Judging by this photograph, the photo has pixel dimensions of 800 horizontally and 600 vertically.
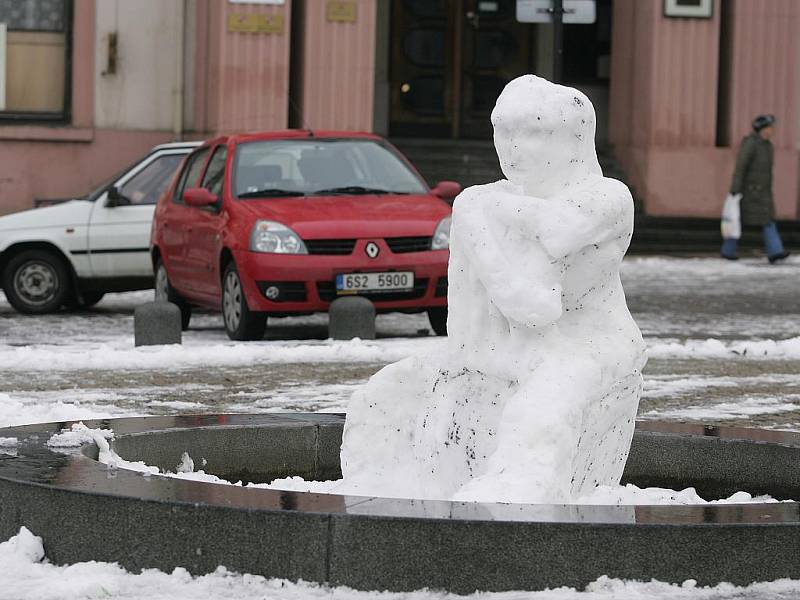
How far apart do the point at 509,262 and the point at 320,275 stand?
760 cm

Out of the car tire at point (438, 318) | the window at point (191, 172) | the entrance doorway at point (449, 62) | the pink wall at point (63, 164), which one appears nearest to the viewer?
the car tire at point (438, 318)

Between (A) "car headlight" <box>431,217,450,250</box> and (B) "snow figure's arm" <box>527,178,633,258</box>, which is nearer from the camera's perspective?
(B) "snow figure's arm" <box>527,178,633,258</box>

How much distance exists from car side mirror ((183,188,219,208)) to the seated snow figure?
8.17 meters

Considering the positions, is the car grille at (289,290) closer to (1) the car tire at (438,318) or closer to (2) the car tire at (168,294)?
(1) the car tire at (438,318)

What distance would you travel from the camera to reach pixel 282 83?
22.5 meters

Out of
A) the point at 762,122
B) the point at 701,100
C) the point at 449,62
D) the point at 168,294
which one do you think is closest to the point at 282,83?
the point at 449,62

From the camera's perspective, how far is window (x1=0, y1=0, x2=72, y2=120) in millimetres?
22938

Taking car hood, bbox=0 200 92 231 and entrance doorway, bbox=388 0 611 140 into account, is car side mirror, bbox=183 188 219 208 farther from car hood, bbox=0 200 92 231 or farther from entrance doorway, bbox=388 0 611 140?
entrance doorway, bbox=388 0 611 140

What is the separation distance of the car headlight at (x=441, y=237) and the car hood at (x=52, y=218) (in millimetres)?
3890

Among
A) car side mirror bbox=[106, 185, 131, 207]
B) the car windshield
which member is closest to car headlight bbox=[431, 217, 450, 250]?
the car windshield

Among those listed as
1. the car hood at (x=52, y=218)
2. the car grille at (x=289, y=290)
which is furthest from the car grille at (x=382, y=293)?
the car hood at (x=52, y=218)

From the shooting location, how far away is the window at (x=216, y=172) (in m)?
14.0

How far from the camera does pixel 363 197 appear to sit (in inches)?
536

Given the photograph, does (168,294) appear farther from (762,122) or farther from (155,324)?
(762,122)
